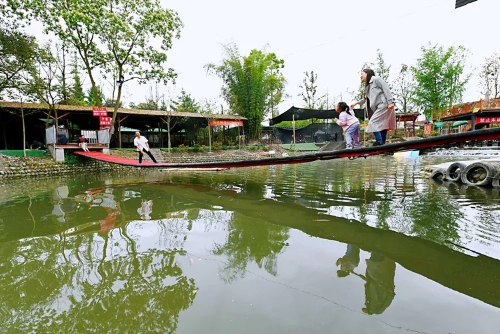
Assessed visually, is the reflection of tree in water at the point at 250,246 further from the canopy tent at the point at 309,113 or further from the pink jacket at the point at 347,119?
the canopy tent at the point at 309,113

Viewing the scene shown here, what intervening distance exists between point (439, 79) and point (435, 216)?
925 inches

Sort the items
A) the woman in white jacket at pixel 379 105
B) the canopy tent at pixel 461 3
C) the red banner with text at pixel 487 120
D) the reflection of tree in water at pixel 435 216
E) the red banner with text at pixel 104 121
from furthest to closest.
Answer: the red banner with text at pixel 487 120, the red banner with text at pixel 104 121, the canopy tent at pixel 461 3, the woman in white jacket at pixel 379 105, the reflection of tree in water at pixel 435 216

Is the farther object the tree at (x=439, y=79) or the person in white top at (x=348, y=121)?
the tree at (x=439, y=79)

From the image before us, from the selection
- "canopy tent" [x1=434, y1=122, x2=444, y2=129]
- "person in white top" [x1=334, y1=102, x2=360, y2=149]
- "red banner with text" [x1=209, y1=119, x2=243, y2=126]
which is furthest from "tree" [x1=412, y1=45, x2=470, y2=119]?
"person in white top" [x1=334, y1=102, x2=360, y2=149]

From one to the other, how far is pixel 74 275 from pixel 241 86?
17111 mm

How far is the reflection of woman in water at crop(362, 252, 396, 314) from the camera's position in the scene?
1361 mm

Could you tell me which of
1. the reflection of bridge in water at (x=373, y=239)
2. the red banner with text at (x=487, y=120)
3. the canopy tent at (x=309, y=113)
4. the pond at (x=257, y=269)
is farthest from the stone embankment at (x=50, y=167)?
the red banner with text at (x=487, y=120)

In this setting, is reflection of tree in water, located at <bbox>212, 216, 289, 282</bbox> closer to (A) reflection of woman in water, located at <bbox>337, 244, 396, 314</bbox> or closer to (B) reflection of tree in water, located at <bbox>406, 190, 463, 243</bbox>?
(A) reflection of woman in water, located at <bbox>337, 244, 396, 314</bbox>

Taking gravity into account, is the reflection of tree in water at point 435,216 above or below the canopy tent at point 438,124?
below

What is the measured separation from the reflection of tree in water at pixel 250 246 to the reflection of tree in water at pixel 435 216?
1.26m

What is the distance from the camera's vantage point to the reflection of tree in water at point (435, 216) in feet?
7.54

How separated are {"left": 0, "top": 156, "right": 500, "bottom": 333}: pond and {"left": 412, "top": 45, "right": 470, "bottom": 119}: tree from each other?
22.1 metres

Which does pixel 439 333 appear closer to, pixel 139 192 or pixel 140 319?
pixel 140 319

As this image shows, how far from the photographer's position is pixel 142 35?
36.6 ft
